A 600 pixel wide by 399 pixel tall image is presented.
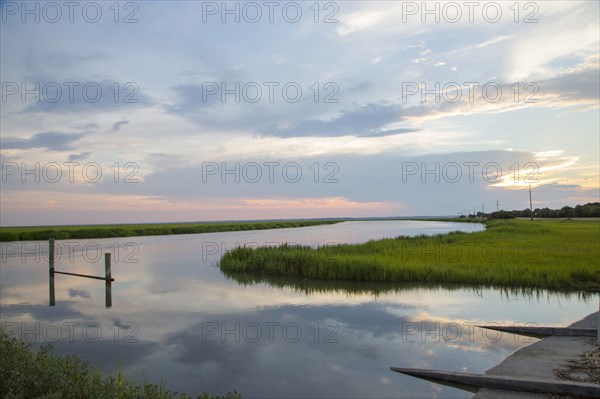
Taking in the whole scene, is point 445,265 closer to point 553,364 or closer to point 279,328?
point 279,328

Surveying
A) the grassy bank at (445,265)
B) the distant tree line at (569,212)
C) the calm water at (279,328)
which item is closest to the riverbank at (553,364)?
the calm water at (279,328)

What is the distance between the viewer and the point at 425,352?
10.3 m

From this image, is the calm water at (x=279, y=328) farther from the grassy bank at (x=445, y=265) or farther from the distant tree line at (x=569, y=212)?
the distant tree line at (x=569, y=212)

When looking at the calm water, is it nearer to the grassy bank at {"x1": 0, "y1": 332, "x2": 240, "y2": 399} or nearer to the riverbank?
the riverbank

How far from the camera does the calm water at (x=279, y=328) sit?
8867mm

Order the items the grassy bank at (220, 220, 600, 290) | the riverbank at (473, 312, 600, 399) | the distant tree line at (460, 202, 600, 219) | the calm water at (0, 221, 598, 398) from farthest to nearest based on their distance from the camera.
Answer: the distant tree line at (460, 202, 600, 219) < the grassy bank at (220, 220, 600, 290) < the calm water at (0, 221, 598, 398) < the riverbank at (473, 312, 600, 399)

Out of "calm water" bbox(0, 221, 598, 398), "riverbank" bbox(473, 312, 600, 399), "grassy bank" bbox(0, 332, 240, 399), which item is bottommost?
"calm water" bbox(0, 221, 598, 398)

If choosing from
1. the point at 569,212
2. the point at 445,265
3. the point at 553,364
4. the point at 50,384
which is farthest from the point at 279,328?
the point at 569,212

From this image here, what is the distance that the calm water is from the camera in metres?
8.87

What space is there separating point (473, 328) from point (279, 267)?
39.4 feet

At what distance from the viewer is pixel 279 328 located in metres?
12.9

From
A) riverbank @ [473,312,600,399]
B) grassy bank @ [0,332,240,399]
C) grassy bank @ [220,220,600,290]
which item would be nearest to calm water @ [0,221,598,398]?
riverbank @ [473,312,600,399]

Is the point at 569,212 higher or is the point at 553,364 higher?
the point at 569,212

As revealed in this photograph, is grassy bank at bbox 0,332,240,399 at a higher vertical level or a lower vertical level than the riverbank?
higher
